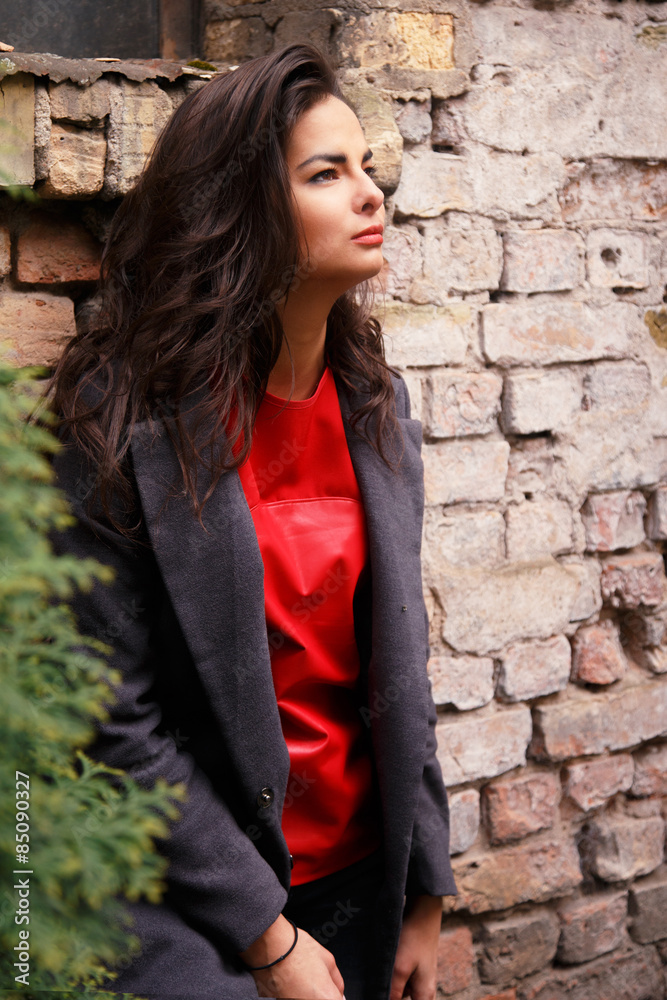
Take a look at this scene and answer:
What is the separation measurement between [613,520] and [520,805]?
2.40 ft

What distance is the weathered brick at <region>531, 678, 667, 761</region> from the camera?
2.08 meters

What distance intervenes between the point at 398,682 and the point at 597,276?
1190 millimetres

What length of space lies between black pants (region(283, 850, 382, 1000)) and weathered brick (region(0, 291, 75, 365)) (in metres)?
1.02

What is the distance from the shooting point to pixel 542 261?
1.98 meters

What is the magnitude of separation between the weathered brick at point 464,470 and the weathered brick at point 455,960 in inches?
40.7

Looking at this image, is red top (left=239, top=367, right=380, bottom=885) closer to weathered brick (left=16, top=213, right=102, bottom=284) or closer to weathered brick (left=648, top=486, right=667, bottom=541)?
weathered brick (left=16, top=213, right=102, bottom=284)

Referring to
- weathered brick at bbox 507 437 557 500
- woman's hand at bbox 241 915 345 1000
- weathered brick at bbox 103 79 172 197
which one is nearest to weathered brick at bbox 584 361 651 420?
weathered brick at bbox 507 437 557 500

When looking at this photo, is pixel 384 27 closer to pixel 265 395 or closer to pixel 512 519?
pixel 265 395

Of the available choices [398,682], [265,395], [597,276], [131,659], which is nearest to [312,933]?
[398,682]

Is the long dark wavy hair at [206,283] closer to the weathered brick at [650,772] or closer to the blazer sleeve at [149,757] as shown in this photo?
the blazer sleeve at [149,757]

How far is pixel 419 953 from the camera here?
61.6 inches

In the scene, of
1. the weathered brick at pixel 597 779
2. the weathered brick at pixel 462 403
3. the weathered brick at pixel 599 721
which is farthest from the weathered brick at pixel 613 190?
the weathered brick at pixel 597 779

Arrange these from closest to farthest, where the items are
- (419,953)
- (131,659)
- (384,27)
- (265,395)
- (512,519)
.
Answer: (131,659)
(265,395)
(419,953)
(384,27)
(512,519)

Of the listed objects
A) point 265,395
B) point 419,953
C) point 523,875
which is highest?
point 265,395
